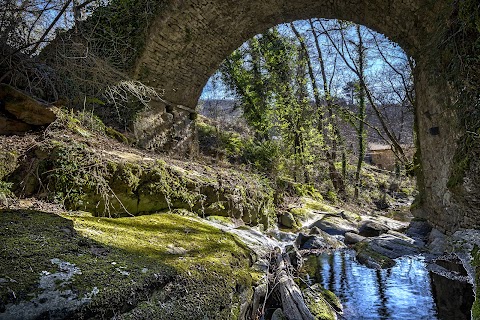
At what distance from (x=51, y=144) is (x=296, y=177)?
27.6 feet

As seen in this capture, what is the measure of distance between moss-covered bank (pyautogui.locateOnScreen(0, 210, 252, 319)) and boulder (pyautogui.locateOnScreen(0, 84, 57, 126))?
1821mm

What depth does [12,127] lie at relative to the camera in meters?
3.67

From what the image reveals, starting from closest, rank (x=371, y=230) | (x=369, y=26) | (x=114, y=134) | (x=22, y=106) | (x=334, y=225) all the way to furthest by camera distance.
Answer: (x=22, y=106) < (x=114, y=134) < (x=369, y=26) < (x=371, y=230) < (x=334, y=225)

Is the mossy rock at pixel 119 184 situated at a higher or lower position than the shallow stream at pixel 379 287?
higher

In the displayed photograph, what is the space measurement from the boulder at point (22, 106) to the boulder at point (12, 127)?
0.06m

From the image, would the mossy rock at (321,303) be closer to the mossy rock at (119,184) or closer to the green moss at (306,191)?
the mossy rock at (119,184)

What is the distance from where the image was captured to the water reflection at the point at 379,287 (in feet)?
10.1

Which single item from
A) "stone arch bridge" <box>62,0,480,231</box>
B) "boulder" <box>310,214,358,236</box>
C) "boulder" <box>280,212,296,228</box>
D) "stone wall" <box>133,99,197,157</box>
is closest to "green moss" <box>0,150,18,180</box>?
"stone wall" <box>133,99,197,157</box>

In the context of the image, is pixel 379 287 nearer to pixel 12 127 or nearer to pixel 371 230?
pixel 371 230

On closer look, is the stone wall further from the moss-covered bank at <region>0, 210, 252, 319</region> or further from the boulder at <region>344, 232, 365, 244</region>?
the moss-covered bank at <region>0, 210, 252, 319</region>

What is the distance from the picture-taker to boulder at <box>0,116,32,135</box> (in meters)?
3.62

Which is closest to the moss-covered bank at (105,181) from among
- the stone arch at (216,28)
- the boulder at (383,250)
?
the boulder at (383,250)

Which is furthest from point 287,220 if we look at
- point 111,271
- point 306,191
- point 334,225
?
point 111,271

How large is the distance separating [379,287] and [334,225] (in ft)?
13.1
